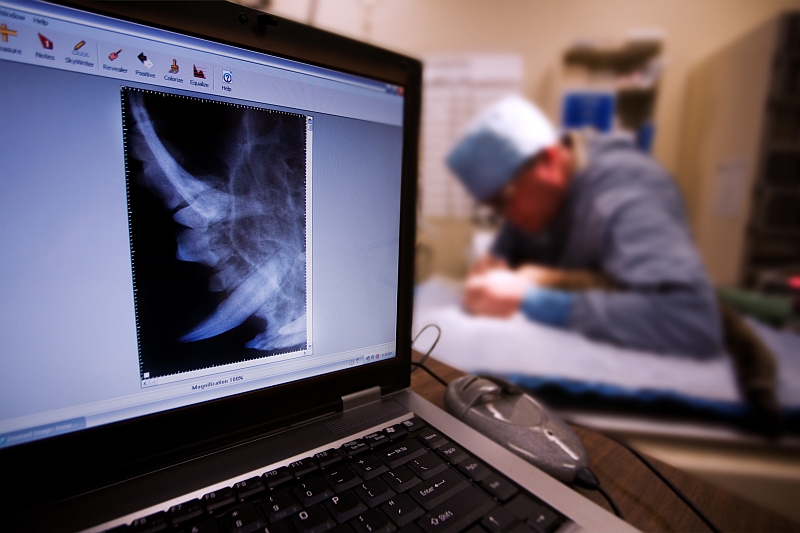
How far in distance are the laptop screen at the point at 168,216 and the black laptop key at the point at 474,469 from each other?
Answer: 125 millimetres

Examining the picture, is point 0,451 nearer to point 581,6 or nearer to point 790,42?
point 790,42

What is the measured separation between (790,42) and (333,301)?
6.14ft

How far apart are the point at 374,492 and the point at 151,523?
0.12 m

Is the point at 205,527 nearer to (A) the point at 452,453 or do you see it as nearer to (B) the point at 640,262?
(A) the point at 452,453

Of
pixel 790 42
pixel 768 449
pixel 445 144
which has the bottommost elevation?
pixel 768 449

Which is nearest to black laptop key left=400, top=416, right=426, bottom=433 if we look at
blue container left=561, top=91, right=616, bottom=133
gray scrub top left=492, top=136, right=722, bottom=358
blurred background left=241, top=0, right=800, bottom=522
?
blurred background left=241, top=0, right=800, bottom=522

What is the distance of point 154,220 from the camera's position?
0.24 meters

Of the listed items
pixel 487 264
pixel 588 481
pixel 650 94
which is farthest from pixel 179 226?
pixel 650 94

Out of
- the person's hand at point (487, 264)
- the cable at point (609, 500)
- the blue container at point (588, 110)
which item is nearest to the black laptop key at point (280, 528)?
the cable at point (609, 500)

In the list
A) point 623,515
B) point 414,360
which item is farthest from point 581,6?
point 623,515

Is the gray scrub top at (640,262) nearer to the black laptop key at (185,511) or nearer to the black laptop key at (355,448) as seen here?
the black laptop key at (355,448)

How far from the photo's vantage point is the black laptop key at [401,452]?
0.26 m

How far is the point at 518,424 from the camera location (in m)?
0.32

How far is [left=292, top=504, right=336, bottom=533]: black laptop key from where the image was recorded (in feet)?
0.68
